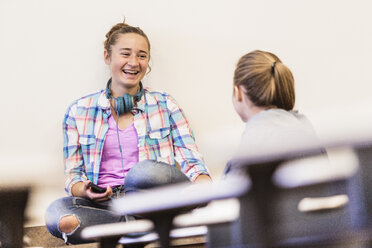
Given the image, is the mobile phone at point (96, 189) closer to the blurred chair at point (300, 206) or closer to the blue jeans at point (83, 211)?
the blue jeans at point (83, 211)

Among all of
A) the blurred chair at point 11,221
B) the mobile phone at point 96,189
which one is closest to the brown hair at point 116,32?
the mobile phone at point 96,189

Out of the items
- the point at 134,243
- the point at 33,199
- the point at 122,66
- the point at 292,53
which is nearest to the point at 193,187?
the point at 134,243

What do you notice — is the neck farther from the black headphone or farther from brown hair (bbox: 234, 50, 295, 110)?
brown hair (bbox: 234, 50, 295, 110)

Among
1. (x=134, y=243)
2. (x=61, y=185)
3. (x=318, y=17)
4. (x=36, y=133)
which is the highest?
(x=318, y=17)

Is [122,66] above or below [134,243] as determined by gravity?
above

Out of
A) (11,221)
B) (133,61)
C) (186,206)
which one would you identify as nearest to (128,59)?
(133,61)

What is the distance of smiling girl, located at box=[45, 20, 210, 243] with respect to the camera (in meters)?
1.22

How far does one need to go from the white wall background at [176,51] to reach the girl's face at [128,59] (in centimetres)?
10

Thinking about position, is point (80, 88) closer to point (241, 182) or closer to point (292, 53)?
point (292, 53)

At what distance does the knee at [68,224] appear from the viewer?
1.05 metres

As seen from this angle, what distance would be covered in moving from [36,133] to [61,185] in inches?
7.0

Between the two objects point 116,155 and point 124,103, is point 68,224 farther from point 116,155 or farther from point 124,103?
point 124,103

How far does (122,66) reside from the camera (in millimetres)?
1266

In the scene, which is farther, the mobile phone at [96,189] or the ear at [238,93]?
the mobile phone at [96,189]
